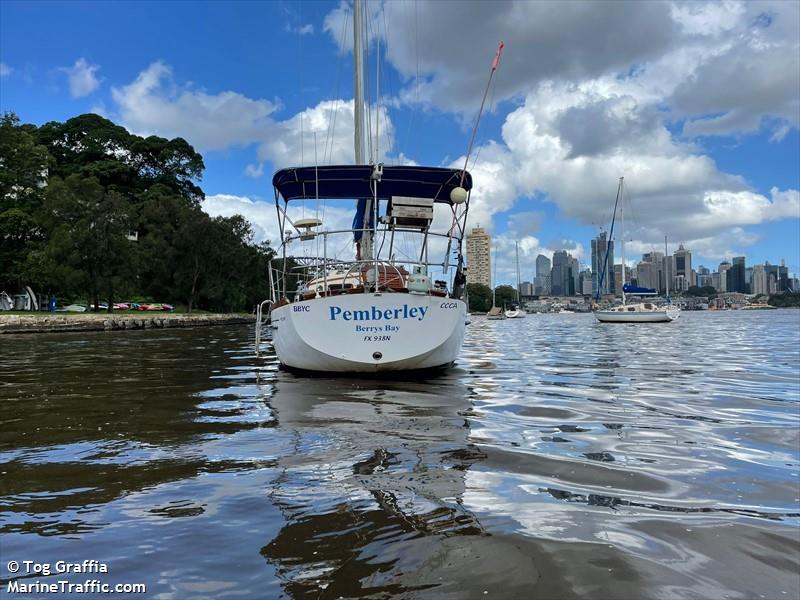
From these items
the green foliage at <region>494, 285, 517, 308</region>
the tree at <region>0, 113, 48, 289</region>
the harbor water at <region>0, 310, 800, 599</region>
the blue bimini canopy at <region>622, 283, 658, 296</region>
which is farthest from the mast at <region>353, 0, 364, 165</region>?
the green foliage at <region>494, 285, 517, 308</region>

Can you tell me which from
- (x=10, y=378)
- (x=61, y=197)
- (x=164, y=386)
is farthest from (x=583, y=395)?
(x=61, y=197)

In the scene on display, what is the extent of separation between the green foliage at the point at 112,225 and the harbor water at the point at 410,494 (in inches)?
1655

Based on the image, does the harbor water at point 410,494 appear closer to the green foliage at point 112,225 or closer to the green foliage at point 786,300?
the green foliage at point 112,225

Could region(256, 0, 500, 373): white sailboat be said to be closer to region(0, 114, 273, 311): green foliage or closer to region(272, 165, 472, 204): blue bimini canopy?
region(272, 165, 472, 204): blue bimini canopy

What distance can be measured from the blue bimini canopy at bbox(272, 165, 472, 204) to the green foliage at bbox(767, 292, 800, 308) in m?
182

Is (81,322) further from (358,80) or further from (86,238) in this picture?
(358,80)

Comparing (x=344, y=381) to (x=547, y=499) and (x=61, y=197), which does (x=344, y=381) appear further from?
(x=61, y=197)

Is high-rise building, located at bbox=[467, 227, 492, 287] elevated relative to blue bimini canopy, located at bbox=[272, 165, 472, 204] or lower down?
elevated

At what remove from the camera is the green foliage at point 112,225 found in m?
44.1

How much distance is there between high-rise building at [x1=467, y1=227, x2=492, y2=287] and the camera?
90.1 m

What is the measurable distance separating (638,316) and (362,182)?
43.0m

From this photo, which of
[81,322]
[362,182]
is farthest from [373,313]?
[81,322]

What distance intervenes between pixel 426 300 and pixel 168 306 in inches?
2298

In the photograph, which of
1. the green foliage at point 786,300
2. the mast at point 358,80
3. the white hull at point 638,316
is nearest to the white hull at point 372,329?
the mast at point 358,80
